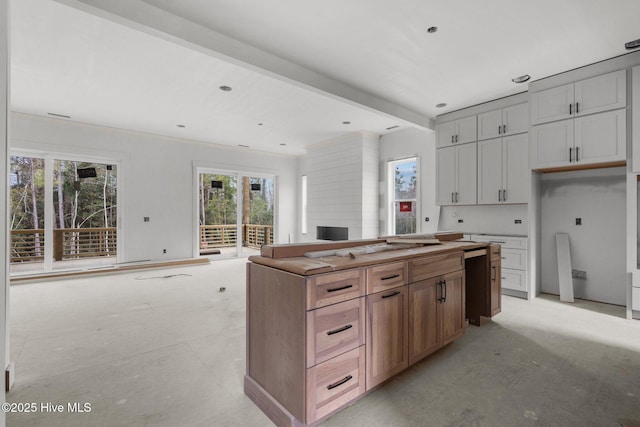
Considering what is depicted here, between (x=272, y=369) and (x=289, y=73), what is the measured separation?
3.09 m

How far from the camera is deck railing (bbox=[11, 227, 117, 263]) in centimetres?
535

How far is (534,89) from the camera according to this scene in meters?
3.96

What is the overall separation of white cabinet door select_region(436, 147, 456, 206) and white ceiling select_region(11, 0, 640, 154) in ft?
2.40

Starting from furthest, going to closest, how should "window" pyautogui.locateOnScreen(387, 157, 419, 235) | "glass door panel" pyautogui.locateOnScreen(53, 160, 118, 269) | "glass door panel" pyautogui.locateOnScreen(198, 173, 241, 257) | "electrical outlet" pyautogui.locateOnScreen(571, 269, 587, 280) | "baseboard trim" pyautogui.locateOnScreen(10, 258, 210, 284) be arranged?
"glass door panel" pyautogui.locateOnScreen(198, 173, 241, 257), "window" pyautogui.locateOnScreen(387, 157, 419, 235), "glass door panel" pyautogui.locateOnScreen(53, 160, 118, 269), "baseboard trim" pyautogui.locateOnScreen(10, 258, 210, 284), "electrical outlet" pyautogui.locateOnScreen(571, 269, 587, 280)

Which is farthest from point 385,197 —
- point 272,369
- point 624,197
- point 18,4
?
point 18,4

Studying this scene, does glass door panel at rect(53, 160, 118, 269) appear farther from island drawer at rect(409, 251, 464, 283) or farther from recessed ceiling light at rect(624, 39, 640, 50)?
recessed ceiling light at rect(624, 39, 640, 50)

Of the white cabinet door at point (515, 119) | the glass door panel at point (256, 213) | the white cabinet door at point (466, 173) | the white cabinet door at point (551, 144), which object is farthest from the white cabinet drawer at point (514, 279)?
the glass door panel at point (256, 213)

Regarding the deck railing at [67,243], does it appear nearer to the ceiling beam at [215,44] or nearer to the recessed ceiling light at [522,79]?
the ceiling beam at [215,44]

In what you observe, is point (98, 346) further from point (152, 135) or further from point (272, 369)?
point (152, 135)

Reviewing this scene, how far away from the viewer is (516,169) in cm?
427

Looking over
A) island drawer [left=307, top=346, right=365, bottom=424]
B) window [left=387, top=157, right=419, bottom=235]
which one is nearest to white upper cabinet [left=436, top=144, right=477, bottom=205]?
window [left=387, top=157, right=419, bottom=235]

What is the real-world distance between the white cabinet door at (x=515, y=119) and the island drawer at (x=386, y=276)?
359cm

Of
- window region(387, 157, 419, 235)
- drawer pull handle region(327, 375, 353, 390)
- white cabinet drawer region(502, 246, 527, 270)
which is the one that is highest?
window region(387, 157, 419, 235)

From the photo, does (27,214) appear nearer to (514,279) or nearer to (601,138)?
(514,279)
